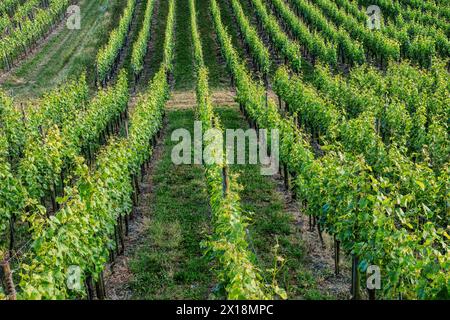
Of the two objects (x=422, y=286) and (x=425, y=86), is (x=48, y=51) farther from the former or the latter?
(x=422, y=286)

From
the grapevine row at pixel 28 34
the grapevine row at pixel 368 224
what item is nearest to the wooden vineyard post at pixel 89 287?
the grapevine row at pixel 368 224

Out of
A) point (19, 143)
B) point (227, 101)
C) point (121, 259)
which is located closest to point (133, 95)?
point (227, 101)

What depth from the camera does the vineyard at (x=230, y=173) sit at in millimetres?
8148

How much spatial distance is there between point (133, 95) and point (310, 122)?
1283 centimetres

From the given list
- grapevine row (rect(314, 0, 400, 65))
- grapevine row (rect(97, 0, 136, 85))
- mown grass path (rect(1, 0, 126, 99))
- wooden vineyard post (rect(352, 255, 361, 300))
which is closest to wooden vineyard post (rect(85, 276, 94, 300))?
wooden vineyard post (rect(352, 255, 361, 300))

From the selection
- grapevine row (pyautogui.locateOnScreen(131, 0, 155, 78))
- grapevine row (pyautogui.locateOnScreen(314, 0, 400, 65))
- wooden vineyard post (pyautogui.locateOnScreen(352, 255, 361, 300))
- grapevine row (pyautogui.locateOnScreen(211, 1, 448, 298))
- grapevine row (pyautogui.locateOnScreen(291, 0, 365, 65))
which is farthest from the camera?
grapevine row (pyautogui.locateOnScreen(131, 0, 155, 78))

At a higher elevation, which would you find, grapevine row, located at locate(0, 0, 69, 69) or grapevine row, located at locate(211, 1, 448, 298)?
grapevine row, located at locate(0, 0, 69, 69)

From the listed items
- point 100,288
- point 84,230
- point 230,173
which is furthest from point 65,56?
point 84,230

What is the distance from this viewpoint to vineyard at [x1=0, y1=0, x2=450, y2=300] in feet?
26.7

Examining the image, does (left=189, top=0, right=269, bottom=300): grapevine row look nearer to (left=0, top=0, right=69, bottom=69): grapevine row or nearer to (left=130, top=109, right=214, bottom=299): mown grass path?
(left=130, top=109, right=214, bottom=299): mown grass path

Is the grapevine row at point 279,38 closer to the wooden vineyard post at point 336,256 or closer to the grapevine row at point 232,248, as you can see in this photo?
the grapevine row at point 232,248

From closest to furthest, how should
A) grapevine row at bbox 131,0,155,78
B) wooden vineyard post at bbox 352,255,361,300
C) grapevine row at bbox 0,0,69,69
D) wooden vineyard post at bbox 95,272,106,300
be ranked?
wooden vineyard post at bbox 352,255,361,300
wooden vineyard post at bbox 95,272,106,300
grapevine row at bbox 131,0,155,78
grapevine row at bbox 0,0,69,69

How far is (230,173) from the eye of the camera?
1356cm

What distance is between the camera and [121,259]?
12352 millimetres
